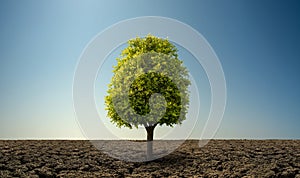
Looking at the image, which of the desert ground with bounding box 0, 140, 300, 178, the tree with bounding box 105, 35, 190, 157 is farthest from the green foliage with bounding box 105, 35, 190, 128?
the desert ground with bounding box 0, 140, 300, 178

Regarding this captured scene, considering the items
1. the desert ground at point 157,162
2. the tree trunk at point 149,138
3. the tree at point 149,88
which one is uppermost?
the tree at point 149,88

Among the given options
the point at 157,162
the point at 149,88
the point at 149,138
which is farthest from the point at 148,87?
the point at 157,162

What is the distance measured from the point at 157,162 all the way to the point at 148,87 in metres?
3.06

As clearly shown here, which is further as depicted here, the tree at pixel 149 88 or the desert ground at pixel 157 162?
the tree at pixel 149 88

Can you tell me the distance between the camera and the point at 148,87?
1338 centimetres

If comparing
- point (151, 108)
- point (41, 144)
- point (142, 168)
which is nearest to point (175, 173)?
point (142, 168)

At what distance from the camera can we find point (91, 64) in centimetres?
1177

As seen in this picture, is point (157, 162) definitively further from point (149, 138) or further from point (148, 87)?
point (148, 87)

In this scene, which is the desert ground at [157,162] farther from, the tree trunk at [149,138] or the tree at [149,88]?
the tree at [149,88]

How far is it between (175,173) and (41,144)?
6.69m

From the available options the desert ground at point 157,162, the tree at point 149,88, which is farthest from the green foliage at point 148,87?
the desert ground at point 157,162

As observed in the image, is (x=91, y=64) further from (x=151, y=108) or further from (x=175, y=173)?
(x=175, y=173)

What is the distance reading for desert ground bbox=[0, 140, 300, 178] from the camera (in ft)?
41.3

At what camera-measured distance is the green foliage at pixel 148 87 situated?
13.4 metres
